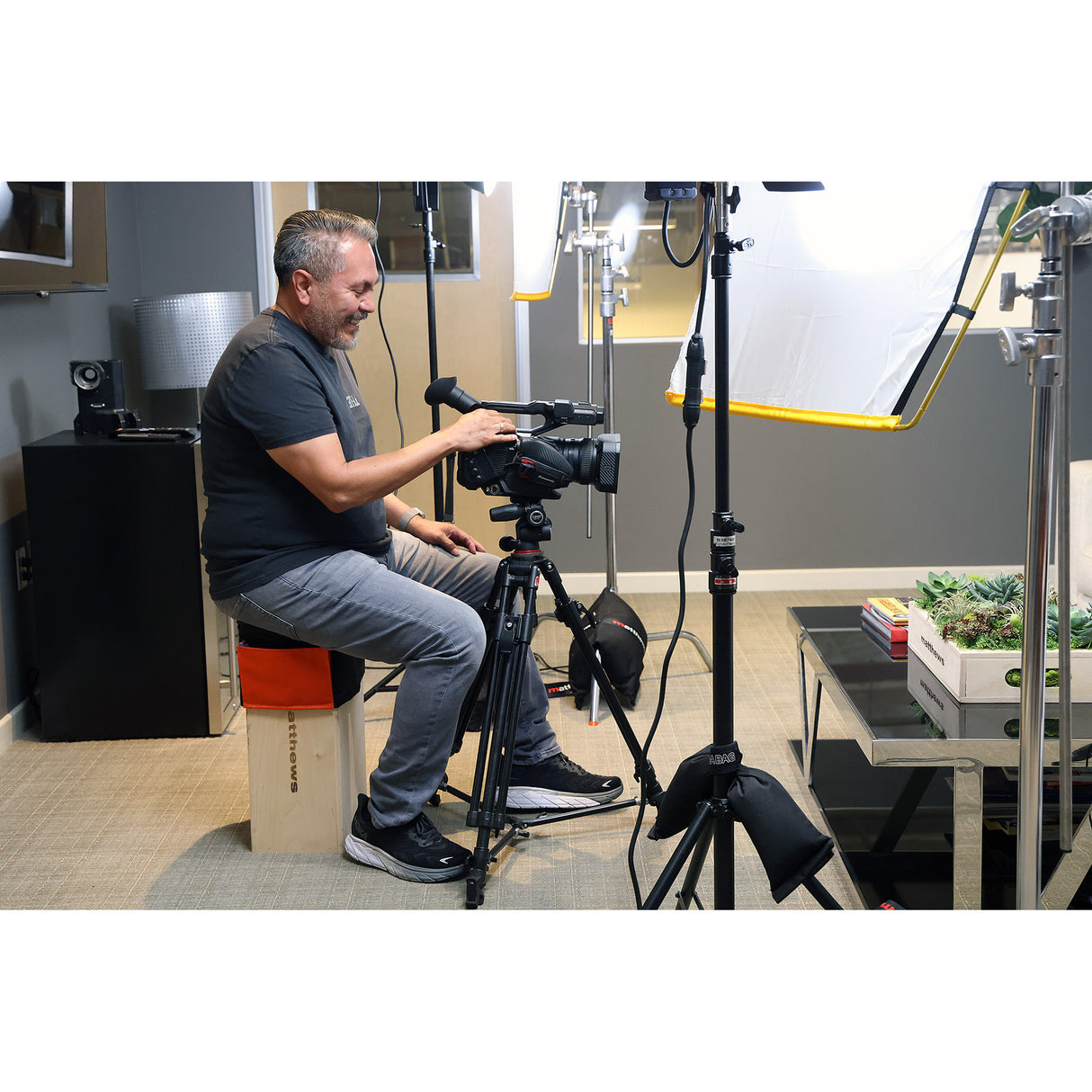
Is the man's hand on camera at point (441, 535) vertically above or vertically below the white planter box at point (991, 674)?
above

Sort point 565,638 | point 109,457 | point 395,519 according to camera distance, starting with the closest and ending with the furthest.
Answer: point 395,519 → point 109,457 → point 565,638

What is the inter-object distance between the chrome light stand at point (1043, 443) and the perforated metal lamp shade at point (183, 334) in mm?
2774

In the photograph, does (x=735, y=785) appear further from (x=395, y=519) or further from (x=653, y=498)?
(x=653, y=498)

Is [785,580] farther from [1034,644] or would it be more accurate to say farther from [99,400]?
[1034,644]

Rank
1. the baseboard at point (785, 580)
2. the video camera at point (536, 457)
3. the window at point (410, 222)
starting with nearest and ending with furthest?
the video camera at point (536, 457), the window at point (410, 222), the baseboard at point (785, 580)

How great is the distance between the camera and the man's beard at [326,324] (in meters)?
2.04

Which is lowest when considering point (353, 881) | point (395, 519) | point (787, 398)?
point (353, 881)

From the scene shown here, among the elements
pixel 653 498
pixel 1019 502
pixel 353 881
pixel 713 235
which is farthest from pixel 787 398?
pixel 1019 502

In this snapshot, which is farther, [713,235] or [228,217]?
[228,217]

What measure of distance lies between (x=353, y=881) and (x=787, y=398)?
4.11ft

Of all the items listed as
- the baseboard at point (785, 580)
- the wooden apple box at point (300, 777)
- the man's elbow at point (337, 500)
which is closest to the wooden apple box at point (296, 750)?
the wooden apple box at point (300, 777)

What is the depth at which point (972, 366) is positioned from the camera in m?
4.07

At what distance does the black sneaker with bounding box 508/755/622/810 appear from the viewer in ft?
7.58

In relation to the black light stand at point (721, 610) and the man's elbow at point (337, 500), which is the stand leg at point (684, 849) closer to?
the black light stand at point (721, 610)
